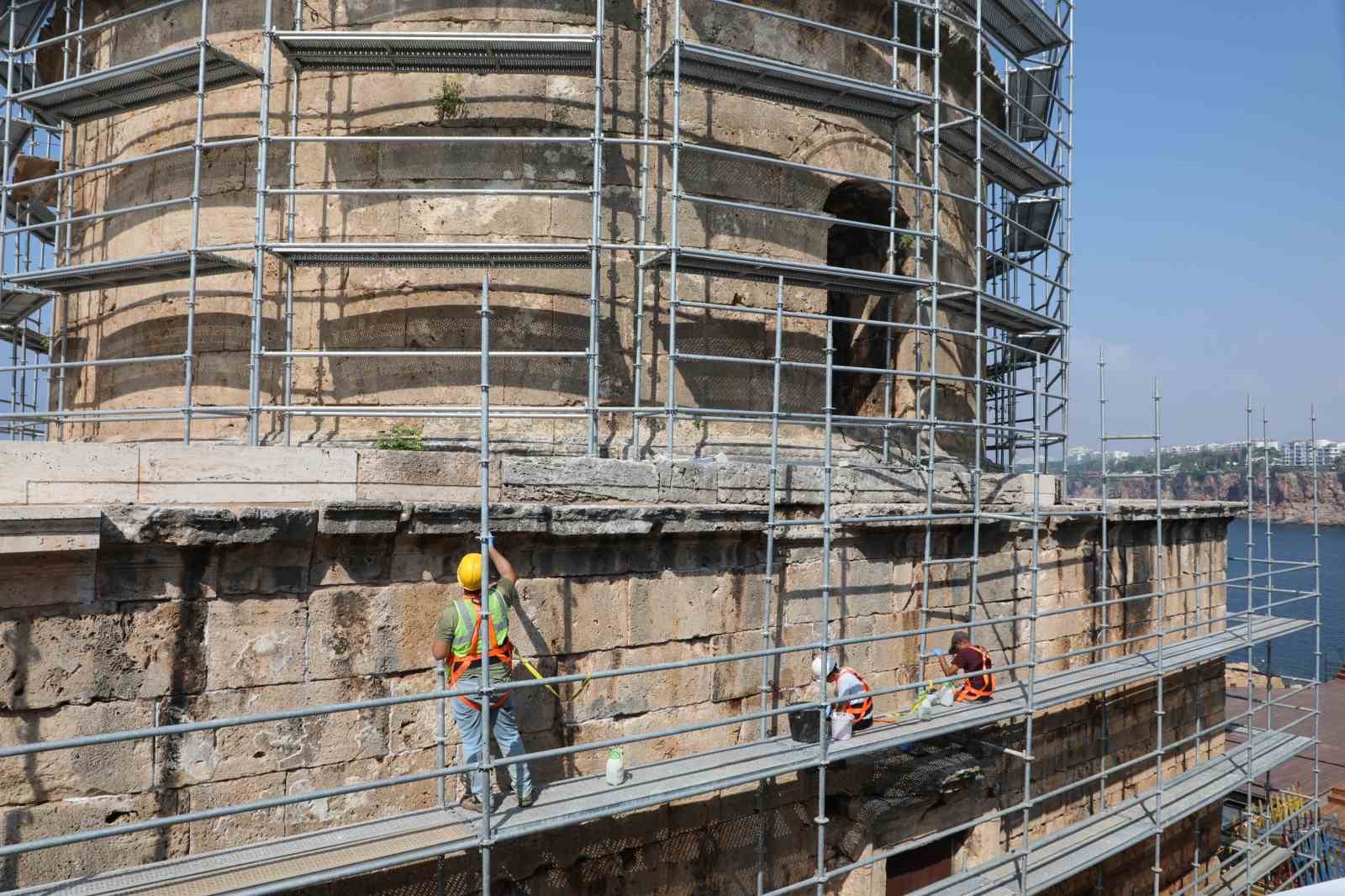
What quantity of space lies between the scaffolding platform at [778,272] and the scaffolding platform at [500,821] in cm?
365

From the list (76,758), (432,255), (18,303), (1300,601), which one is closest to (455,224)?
(432,255)

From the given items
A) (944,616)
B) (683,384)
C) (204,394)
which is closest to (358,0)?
(204,394)

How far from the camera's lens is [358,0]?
24.8ft

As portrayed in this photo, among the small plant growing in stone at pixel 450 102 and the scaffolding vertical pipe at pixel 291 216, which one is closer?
the scaffolding vertical pipe at pixel 291 216

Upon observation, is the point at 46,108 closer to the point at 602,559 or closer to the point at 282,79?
the point at 282,79

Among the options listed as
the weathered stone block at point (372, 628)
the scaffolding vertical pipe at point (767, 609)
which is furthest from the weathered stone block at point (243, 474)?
the scaffolding vertical pipe at point (767, 609)

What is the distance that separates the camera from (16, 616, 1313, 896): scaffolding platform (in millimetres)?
4090

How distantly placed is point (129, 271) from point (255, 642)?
4.39 meters

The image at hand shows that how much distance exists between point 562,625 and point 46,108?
696cm

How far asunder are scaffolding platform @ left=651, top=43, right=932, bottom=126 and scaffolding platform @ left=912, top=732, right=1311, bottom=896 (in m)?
6.68

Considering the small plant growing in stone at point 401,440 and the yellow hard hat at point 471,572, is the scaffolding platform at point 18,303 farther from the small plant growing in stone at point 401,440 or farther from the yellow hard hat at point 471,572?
the yellow hard hat at point 471,572

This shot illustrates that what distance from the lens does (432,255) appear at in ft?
22.6

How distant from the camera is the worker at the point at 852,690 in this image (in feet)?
20.4

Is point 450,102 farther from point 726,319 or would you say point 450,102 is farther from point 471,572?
point 471,572
